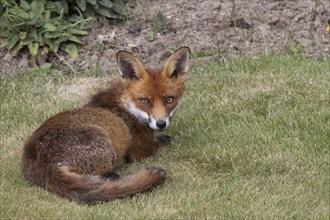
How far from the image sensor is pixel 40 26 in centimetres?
969

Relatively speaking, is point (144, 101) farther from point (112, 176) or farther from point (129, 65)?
point (112, 176)

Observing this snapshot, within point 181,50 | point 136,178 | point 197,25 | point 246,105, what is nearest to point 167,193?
point 136,178

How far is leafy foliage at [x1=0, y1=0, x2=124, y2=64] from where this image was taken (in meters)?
9.63

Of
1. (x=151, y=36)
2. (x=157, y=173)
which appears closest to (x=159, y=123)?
(x=157, y=173)

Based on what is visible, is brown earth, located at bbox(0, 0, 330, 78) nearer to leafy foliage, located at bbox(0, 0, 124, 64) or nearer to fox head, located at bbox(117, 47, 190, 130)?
leafy foliage, located at bbox(0, 0, 124, 64)

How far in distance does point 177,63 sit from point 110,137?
108 centimetres

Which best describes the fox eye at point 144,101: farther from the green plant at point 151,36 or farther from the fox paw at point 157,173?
the green plant at point 151,36

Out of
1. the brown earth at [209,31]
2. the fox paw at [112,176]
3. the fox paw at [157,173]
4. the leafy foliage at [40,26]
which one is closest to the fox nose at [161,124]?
the fox paw at [112,176]

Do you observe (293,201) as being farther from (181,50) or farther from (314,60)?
(314,60)

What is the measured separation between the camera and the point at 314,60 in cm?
922

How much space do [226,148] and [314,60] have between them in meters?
2.82

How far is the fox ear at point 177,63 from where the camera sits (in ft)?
23.2

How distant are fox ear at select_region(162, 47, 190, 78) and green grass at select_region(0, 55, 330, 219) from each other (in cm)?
67

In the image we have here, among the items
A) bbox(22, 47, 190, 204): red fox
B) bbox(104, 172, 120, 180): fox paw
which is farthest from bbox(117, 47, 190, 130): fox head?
bbox(104, 172, 120, 180): fox paw
